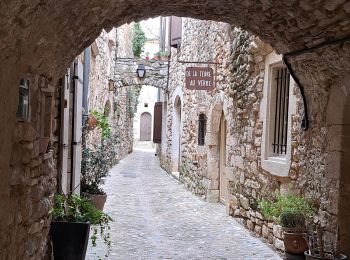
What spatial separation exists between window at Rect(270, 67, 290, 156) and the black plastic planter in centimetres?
270

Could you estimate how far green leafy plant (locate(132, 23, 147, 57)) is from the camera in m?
21.0

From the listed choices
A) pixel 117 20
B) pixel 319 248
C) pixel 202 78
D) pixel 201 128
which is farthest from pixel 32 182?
pixel 201 128

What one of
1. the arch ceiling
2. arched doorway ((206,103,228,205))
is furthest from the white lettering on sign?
the arch ceiling

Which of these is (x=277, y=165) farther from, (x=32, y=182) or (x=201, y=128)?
(x=201, y=128)

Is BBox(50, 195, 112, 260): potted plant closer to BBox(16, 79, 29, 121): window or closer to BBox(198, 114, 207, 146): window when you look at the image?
BBox(16, 79, 29, 121): window

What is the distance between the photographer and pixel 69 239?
3941mm

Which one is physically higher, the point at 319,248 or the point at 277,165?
the point at 277,165

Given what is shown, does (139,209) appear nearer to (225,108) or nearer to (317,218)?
(225,108)

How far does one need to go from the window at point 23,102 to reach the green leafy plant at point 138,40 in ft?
59.7

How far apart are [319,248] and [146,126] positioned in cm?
3319

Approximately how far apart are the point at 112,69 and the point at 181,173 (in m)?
5.08

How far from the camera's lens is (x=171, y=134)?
14070 mm

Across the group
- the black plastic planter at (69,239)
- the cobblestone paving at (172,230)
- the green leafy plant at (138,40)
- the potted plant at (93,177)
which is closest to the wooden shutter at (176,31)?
the cobblestone paving at (172,230)

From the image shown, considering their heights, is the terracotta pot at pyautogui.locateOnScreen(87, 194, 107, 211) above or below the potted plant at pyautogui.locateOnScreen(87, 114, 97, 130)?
below
